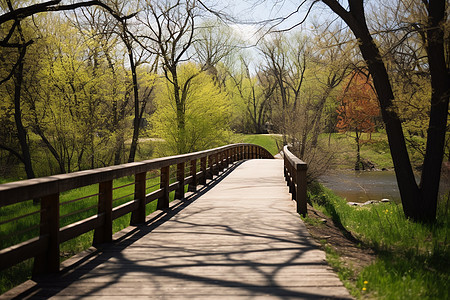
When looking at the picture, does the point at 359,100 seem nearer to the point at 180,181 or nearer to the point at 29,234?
the point at 180,181

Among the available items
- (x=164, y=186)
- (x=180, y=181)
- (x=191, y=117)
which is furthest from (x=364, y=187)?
(x=164, y=186)

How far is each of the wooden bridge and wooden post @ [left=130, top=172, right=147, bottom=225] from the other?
0.02 m

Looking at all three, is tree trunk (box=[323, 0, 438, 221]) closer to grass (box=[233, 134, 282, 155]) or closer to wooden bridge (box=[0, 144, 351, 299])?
wooden bridge (box=[0, 144, 351, 299])

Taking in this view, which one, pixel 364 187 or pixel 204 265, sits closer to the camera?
pixel 204 265

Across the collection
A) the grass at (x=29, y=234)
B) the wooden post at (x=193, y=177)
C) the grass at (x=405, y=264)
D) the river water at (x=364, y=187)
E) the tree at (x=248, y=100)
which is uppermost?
the tree at (x=248, y=100)

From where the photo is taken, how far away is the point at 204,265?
15.5 ft

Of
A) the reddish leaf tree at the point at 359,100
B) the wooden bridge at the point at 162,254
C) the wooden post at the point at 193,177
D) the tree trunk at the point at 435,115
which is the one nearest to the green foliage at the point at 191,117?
the reddish leaf tree at the point at 359,100

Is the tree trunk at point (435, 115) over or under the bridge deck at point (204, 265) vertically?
over

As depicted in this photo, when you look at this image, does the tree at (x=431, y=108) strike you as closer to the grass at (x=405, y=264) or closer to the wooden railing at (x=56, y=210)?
the grass at (x=405, y=264)

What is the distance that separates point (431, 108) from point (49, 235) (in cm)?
743

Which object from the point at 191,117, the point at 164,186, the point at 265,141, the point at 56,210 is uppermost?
the point at 191,117

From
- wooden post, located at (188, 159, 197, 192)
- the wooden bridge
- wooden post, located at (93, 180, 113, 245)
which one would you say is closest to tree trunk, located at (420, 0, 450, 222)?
the wooden bridge

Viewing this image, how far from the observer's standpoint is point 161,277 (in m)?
4.34

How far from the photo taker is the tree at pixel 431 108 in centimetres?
850
